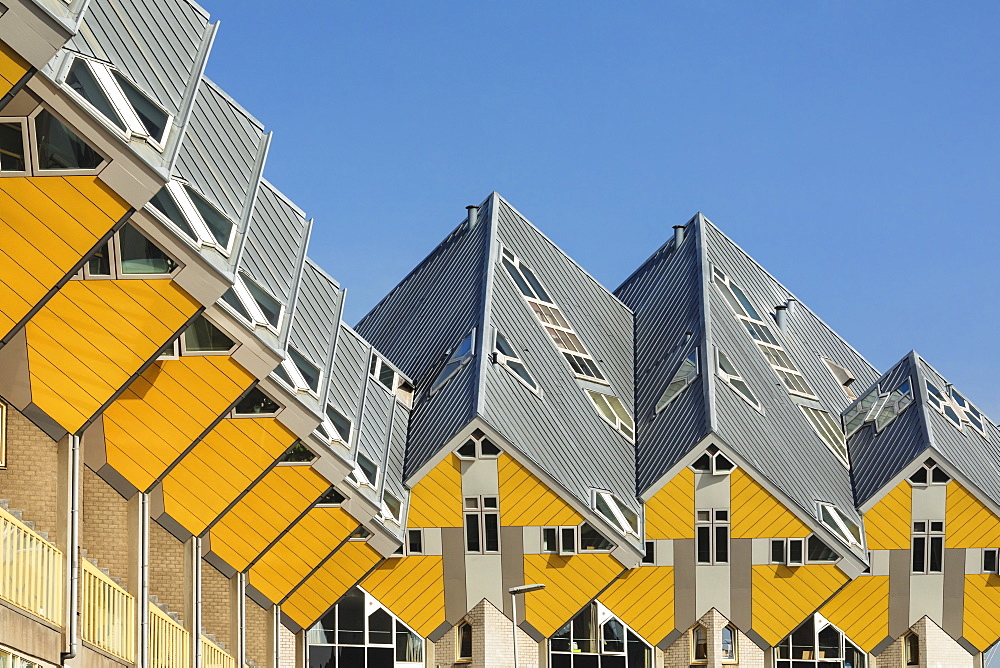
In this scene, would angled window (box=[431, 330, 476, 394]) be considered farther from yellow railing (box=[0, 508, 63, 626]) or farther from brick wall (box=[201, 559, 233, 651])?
yellow railing (box=[0, 508, 63, 626])

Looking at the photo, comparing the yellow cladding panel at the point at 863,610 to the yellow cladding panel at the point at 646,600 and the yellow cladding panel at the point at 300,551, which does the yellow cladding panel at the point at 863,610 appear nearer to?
the yellow cladding panel at the point at 646,600

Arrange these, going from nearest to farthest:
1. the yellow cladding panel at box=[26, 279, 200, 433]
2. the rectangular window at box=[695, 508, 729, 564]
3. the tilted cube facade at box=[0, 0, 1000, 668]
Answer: the tilted cube facade at box=[0, 0, 1000, 668] < the yellow cladding panel at box=[26, 279, 200, 433] < the rectangular window at box=[695, 508, 729, 564]

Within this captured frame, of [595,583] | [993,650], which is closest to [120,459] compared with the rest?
[595,583]

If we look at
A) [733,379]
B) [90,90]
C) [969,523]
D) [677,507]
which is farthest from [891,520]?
[90,90]

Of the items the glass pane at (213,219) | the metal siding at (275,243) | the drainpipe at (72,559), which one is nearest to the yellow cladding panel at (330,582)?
the metal siding at (275,243)

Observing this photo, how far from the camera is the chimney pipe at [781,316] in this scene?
5795cm

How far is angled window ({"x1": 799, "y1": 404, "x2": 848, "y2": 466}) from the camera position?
51.9 meters

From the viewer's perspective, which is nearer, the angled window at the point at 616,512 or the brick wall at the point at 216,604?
the brick wall at the point at 216,604

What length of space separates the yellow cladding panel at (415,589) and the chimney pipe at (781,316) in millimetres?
20049

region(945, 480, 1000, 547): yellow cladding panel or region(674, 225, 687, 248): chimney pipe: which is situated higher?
region(674, 225, 687, 248): chimney pipe

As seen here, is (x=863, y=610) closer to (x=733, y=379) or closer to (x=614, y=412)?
(x=733, y=379)

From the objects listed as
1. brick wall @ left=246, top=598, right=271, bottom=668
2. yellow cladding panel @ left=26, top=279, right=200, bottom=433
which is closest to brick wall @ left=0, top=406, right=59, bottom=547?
yellow cladding panel @ left=26, top=279, right=200, bottom=433

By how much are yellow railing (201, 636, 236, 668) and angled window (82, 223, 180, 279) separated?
1129 centimetres

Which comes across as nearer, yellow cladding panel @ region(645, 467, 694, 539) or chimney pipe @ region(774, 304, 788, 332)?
yellow cladding panel @ region(645, 467, 694, 539)
